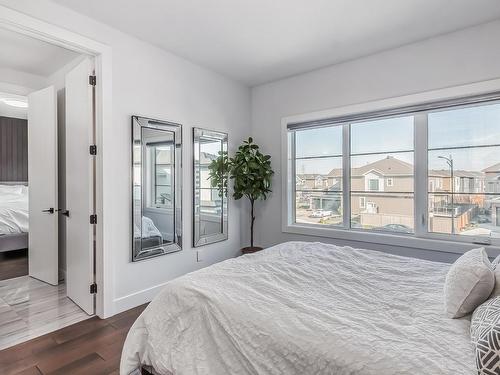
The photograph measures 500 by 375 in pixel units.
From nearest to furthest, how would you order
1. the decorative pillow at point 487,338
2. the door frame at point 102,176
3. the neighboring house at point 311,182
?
1. the decorative pillow at point 487,338
2. the door frame at point 102,176
3. the neighboring house at point 311,182

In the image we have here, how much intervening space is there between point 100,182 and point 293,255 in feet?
6.16

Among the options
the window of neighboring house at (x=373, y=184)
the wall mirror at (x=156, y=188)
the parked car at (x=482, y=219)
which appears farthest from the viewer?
the window of neighboring house at (x=373, y=184)

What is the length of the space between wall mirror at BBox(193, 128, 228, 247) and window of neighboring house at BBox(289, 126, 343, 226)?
1.02m

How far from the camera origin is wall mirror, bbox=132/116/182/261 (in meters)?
2.87

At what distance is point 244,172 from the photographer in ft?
12.2

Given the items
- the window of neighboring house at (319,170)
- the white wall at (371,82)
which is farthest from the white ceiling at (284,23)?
the window of neighboring house at (319,170)

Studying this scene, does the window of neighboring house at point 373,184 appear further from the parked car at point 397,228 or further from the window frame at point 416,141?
the parked car at point 397,228

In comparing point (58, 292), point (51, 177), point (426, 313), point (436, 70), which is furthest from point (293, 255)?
point (51, 177)

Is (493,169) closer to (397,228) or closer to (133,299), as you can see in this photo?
(397,228)

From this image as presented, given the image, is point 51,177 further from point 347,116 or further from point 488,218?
point 488,218

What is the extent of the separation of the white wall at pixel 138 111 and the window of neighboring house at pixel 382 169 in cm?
185

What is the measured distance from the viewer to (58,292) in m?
3.22

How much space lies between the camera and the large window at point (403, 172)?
2.72 m

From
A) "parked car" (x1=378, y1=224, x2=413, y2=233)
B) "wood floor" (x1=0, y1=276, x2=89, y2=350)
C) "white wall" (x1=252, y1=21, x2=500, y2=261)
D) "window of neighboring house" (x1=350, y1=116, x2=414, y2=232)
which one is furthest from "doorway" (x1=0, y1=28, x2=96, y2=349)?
"parked car" (x1=378, y1=224, x2=413, y2=233)
